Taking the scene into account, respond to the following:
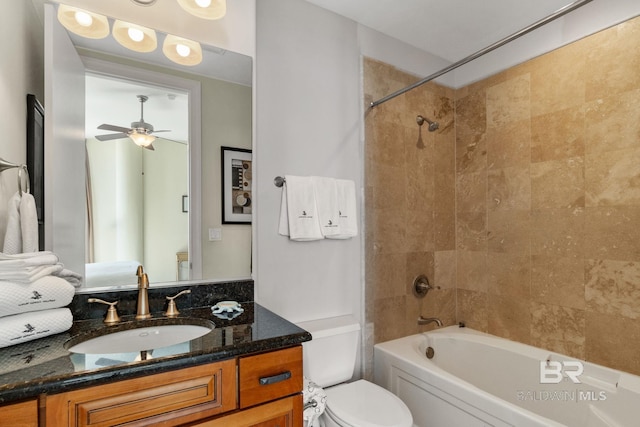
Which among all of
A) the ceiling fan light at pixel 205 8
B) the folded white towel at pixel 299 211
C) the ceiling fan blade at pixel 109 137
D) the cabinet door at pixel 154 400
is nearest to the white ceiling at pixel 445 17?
the ceiling fan light at pixel 205 8

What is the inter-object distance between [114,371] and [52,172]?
0.86 metres

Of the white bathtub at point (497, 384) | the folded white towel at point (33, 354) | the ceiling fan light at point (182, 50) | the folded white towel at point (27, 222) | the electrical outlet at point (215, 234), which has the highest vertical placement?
the ceiling fan light at point (182, 50)

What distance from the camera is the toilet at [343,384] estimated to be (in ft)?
5.04

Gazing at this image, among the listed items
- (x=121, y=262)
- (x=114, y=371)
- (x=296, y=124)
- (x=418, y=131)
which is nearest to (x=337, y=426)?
(x=114, y=371)

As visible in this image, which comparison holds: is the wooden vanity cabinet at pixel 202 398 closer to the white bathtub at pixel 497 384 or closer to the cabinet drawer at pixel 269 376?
the cabinet drawer at pixel 269 376

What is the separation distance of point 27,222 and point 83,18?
86 centimetres

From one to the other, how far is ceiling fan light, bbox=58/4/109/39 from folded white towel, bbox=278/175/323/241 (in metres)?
1.03

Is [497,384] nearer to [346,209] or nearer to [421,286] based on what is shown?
[421,286]

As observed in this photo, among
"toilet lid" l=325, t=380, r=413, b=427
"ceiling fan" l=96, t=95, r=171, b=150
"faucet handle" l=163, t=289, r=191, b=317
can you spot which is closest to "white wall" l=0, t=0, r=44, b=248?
"ceiling fan" l=96, t=95, r=171, b=150

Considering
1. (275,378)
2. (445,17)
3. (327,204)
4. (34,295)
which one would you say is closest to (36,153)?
(34,295)

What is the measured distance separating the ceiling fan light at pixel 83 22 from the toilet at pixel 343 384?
1.68 meters

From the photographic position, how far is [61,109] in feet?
4.25

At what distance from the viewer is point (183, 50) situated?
1553 mm

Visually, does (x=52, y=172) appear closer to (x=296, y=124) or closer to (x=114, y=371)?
(x=114, y=371)
